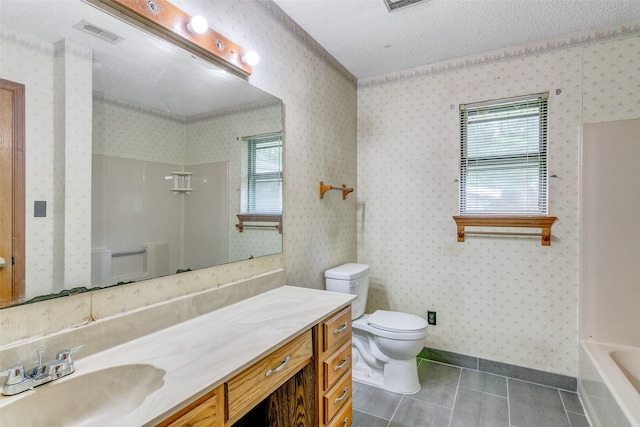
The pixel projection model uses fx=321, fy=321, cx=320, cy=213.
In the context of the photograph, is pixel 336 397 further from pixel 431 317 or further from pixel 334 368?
pixel 431 317

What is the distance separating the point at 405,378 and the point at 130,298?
186 centimetres

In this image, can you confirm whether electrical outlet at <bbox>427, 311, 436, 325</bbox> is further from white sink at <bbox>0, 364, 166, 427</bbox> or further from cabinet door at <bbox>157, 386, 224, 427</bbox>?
white sink at <bbox>0, 364, 166, 427</bbox>

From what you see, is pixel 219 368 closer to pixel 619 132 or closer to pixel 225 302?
pixel 225 302

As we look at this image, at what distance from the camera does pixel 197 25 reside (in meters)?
1.35

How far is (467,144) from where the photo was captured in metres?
2.59

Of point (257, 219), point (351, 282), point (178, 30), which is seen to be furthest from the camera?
point (351, 282)

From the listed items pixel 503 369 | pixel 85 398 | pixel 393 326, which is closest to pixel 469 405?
pixel 503 369

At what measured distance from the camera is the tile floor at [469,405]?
1925mm

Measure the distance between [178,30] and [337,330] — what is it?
1.49 meters

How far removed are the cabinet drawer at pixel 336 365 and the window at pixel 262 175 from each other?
2.79 ft

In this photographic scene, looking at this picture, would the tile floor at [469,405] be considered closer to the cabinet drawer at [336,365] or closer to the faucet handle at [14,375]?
the cabinet drawer at [336,365]

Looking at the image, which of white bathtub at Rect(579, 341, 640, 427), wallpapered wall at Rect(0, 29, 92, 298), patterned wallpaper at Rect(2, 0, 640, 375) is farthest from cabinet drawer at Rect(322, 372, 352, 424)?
white bathtub at Rect(579, 341, 640, 427)

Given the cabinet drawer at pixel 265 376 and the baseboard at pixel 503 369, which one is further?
the baseboard at pixel 503 369

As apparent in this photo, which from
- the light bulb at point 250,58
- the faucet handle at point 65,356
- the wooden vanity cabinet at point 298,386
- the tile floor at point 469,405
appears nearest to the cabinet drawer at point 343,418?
the wooden vanity cabinet at point 298,386
